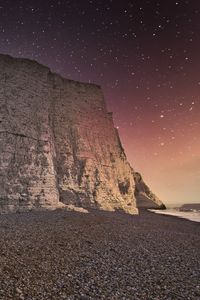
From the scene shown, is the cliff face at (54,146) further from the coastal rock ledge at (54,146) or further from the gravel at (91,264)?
the gravel at (91,264)

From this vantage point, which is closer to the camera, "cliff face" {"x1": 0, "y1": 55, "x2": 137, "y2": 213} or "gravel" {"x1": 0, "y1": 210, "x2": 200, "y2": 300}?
"gravel" {"x1": 0, "y1": 210, "x2": 200, "y2": 300}

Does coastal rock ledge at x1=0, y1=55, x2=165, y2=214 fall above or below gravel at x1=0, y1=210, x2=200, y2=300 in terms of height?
above

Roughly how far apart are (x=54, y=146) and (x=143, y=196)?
25394 mm

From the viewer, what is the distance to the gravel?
733cm

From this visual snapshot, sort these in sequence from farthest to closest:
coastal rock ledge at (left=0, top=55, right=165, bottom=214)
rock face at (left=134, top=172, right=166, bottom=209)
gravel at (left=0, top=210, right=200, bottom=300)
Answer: rock face at (left=134, top=172, right=166, bottom=209) < coastal rock ledge at (left=0, top=55, right=165, bottom=214) < gravel at (left=0, top=210, right=200, bottom=300)

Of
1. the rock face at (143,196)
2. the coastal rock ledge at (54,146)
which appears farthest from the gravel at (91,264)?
the rock face at (143,196)

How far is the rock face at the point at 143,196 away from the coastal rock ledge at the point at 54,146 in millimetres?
15421

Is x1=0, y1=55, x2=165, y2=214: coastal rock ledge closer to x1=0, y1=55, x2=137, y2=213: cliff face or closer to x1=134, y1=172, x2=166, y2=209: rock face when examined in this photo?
x1=0, y1=55, x2=137, y2=213: cliff face

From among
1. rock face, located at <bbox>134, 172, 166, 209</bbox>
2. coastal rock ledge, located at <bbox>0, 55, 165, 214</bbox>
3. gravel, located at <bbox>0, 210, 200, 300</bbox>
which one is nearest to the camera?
gravel, located at <bbox>0, 210, 200, 300</bbox>

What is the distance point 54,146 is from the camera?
26.2 m

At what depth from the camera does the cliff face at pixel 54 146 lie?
70.8 feet

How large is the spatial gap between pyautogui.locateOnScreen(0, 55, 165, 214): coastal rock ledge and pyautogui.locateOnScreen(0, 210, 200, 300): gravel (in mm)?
6523

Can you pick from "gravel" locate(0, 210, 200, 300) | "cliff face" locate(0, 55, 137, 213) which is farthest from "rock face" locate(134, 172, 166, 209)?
"gravel" locate(0, 210, 200, 300)

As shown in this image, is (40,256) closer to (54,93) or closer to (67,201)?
(67,201)
